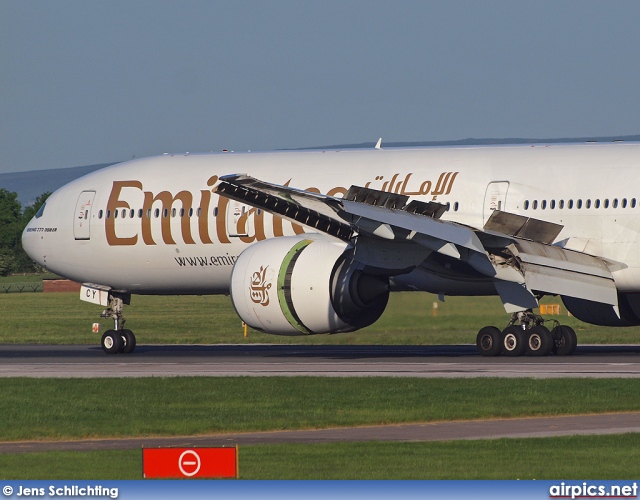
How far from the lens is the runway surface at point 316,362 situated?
2666 centimetres

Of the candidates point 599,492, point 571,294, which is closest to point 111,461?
point 599,492

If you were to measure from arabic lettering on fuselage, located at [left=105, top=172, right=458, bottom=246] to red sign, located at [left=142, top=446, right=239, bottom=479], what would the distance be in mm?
21152

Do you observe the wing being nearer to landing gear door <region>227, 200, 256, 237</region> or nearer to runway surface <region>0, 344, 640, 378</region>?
runway surface <region>0, 344, 640, 378</region>

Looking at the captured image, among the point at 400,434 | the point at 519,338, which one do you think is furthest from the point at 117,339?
the point at 400,434

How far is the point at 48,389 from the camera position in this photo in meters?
24.6

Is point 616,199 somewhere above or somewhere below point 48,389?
above

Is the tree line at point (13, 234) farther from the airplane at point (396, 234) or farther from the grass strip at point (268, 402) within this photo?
the grass strip at point (268, 402)

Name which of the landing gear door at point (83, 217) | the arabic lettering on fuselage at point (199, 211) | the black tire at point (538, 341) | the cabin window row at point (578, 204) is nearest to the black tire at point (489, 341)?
the black tire at point (538, 341)

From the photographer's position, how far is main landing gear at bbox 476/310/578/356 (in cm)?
3034

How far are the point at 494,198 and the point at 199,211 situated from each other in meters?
8.07

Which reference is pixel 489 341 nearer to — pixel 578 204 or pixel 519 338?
pixel 519 338

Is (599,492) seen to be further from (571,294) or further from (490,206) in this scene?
(490,206)

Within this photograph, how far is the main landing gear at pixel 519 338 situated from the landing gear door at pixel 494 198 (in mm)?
2595

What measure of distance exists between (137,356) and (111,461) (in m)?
19.2
